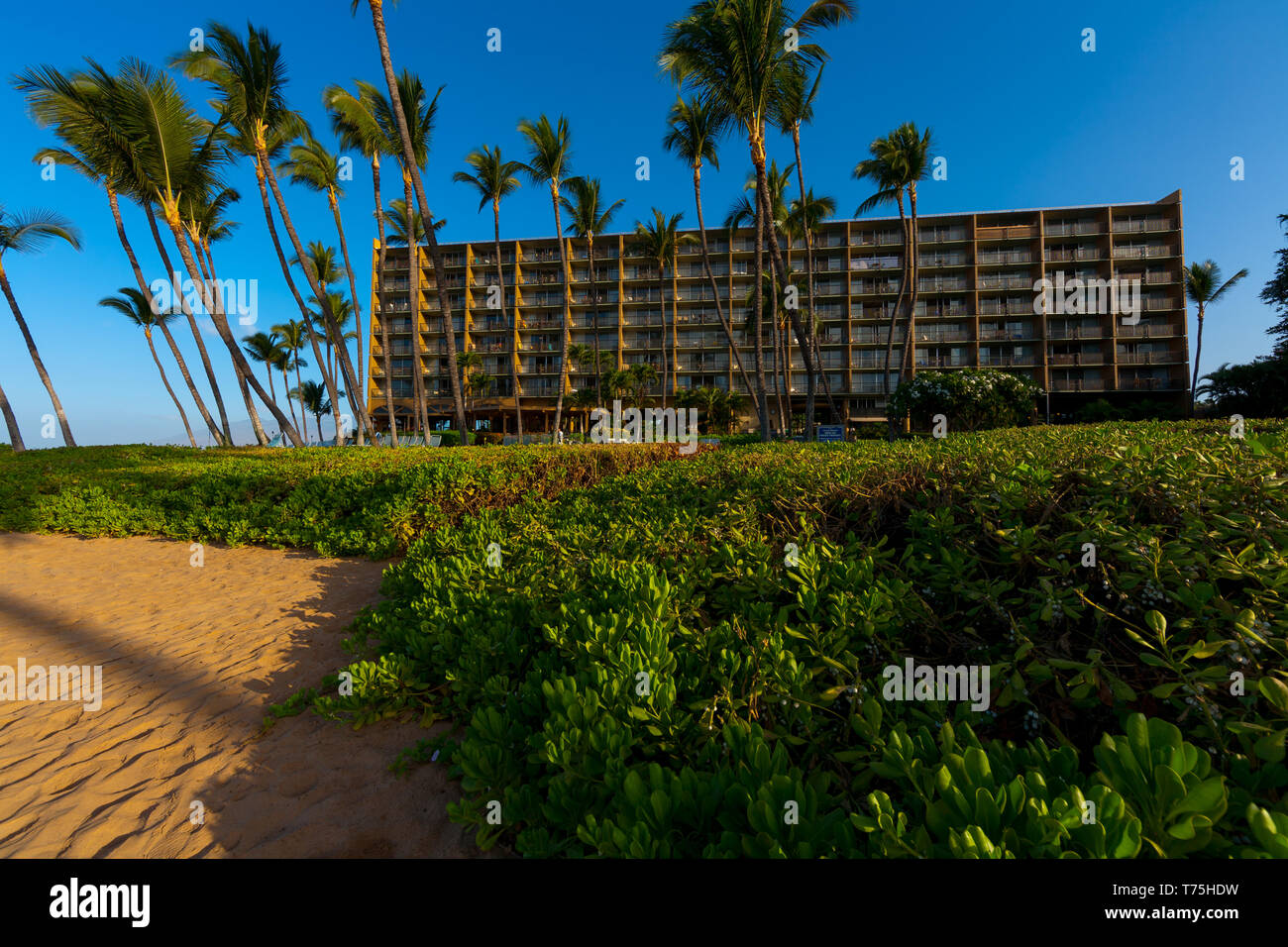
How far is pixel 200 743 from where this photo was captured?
268 cm

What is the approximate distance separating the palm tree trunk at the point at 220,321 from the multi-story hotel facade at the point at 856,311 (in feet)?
62.1

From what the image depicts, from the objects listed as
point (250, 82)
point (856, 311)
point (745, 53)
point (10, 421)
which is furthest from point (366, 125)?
Answer: point (856, 311)

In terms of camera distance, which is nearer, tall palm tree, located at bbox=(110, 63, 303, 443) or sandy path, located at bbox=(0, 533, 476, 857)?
sandy path, located at bbox=(0, 533, 476, 857)

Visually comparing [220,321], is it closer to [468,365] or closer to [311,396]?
[468,365]

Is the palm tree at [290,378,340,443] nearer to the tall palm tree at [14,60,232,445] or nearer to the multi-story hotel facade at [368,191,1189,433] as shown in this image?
the multi-story hotel facade at [368,191,1189,433]

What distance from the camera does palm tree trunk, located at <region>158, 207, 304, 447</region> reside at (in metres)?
13.9

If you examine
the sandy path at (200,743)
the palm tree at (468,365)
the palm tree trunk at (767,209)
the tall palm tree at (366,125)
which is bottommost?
the sandy path at (200,743)

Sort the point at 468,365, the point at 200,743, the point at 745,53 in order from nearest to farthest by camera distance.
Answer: the point at 200,743 < the point at 745,53 < the point at 468,365

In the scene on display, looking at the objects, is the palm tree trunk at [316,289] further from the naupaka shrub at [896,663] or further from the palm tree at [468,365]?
the palm tree at [468,365]

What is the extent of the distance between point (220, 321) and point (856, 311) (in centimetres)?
4557

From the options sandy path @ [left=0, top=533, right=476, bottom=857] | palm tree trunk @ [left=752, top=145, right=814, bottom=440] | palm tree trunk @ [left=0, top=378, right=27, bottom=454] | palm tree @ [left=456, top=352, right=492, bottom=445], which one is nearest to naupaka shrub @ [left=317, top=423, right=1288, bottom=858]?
sandy path @ [left=0, top=533, right=476, bottom=857]

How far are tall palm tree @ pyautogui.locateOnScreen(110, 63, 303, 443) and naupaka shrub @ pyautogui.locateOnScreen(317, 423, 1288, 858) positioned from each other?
17.2 meters

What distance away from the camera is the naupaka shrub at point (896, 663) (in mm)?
970

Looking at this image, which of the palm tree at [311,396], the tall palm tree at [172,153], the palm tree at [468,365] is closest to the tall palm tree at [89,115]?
the tall palm tree at [172,153]
